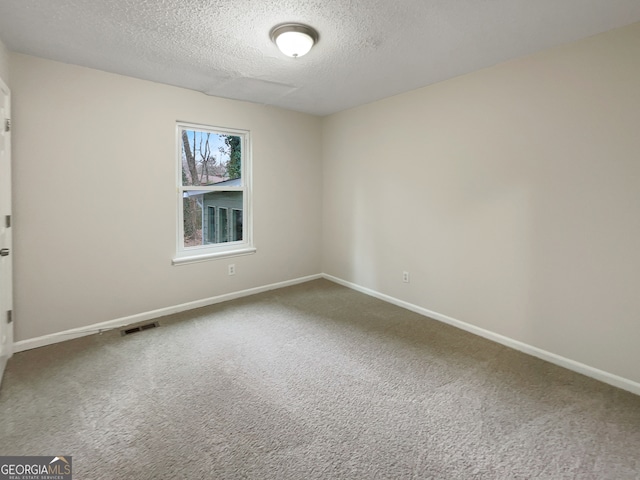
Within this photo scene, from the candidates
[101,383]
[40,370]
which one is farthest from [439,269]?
[40,370]

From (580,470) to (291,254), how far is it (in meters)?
3.57

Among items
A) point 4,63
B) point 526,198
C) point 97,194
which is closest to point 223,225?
point 97,194

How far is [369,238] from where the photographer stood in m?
4.21

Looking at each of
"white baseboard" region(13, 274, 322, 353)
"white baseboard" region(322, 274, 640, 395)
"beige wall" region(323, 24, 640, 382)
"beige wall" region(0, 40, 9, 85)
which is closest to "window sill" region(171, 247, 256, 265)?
"white baseboard" region(13, 274, 322, 353)

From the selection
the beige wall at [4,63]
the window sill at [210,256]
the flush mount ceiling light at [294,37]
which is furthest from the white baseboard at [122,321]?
the flush mount ceiling light at [294,37]

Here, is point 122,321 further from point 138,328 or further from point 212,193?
point 212,193

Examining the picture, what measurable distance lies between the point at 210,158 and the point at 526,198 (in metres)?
3.24

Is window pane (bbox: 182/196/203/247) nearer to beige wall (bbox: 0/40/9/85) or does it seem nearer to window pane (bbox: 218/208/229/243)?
window pane (bbox: 218/208/229/243)

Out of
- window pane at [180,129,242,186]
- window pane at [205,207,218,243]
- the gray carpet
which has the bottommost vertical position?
the gray carpet

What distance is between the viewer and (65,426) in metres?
1.89

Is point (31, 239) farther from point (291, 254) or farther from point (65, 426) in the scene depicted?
point (291, 254)

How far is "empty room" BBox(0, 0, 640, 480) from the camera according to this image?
185cm

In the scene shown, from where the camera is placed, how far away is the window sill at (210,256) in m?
3.63

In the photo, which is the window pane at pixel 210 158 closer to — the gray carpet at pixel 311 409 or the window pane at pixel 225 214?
the window pane at pixel 225 214
